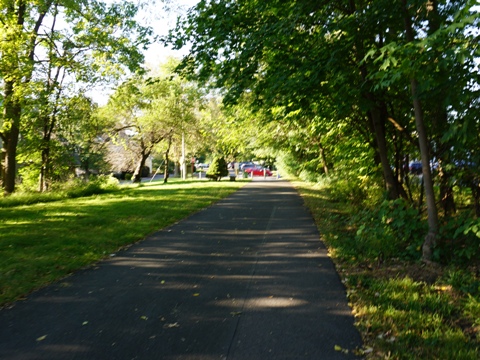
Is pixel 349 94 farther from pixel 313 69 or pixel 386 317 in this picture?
pixel 386 317

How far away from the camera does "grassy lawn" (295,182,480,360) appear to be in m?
3.54

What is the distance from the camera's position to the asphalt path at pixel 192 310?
11.8 ft

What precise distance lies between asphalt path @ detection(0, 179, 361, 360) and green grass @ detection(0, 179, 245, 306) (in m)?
0.43

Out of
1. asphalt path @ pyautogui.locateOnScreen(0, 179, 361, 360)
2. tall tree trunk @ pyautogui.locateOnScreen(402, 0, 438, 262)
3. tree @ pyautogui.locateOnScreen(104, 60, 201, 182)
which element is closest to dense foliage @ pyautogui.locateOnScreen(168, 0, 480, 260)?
tall tree trunk @ pyautogui.locateOnScreen(402, 0, 438, 262)

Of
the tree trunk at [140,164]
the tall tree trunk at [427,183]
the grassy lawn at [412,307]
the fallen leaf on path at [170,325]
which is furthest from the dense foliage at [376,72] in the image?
the tree trunk at [140,164]

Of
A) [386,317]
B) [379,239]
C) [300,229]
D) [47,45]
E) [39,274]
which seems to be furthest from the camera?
[47,45]

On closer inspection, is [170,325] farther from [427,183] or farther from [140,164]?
[140,164]

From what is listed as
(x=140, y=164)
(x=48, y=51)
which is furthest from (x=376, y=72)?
(x=140, y=164)

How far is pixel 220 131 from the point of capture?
19.5 m

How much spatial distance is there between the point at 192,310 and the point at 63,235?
5.51 metres

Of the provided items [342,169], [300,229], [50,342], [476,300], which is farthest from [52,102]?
[476,300]

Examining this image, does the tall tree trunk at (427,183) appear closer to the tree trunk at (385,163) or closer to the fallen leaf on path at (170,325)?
the tree trunk at (385,163)

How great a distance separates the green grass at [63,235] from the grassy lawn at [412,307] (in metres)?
4.22

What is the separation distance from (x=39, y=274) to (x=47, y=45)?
1694 centimetres
